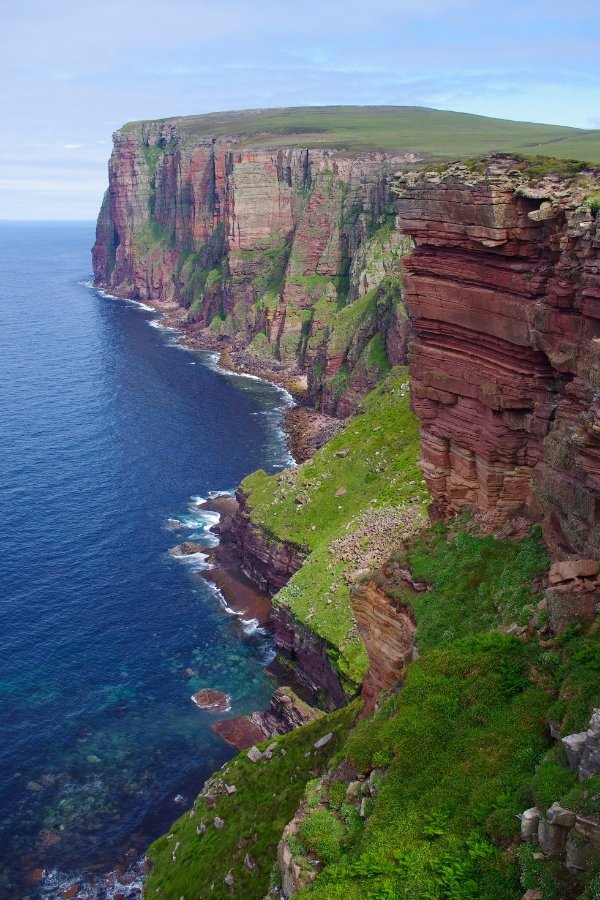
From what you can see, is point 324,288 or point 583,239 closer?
point 583,239

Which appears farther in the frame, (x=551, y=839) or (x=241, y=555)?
(x=241, y=555)

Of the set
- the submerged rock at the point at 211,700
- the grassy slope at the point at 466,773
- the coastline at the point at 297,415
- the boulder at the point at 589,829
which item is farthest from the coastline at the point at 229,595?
the boulder at the point at 589,829

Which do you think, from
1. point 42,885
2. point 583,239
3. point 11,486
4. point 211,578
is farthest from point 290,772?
point 11,486

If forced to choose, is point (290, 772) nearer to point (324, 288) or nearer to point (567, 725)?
point (567, 725)

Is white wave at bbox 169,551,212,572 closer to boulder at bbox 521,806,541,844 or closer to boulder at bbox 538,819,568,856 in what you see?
boulder at bbox 521,806,541,844

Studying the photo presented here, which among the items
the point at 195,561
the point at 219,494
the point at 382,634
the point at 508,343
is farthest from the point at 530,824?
the point at 219,494

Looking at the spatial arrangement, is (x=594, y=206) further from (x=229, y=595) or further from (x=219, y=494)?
(x=219, y=494)

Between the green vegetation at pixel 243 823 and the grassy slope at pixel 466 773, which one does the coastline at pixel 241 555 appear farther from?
the grassy slope at pixel 466 773
